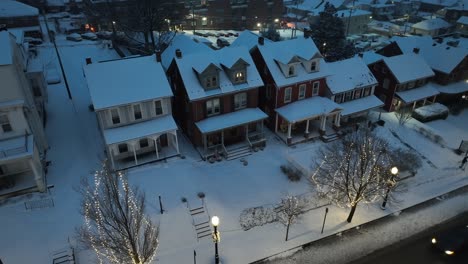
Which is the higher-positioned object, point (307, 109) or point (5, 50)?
point (5, 50)

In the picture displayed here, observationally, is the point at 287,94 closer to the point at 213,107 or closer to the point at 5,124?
the point at 213,107

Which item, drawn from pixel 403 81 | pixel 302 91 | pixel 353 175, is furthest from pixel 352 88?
pixel 353 175

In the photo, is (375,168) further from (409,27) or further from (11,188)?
(409,27)

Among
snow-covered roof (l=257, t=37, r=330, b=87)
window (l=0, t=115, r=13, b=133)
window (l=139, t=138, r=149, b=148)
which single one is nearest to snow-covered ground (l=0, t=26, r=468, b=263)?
window (l=139, t=138, r=149, b=148)

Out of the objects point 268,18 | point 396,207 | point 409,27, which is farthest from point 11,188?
point 409,27

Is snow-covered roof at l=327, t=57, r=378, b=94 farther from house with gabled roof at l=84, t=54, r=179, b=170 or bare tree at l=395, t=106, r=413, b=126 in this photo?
house with gabled roof at l=84, t=54, r=179, b=170

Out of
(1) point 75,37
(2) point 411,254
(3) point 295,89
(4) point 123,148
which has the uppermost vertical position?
(3) point 295,89
